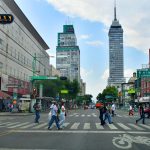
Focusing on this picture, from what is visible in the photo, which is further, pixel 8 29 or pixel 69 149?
pixel 8 29

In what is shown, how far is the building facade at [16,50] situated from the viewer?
71.1m

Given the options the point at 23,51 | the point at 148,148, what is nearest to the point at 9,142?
the point at 148,148

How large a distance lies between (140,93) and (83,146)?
11742 cm

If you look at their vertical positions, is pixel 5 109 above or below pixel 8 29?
below

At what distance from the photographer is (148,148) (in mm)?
14000

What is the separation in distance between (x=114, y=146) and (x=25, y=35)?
258 feet

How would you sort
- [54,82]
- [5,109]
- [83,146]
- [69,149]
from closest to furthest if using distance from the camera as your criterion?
[69,149], [83,146], [5,109], [54,82]

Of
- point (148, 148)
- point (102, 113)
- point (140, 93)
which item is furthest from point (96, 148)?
point (140, 93)

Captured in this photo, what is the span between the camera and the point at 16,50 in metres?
82.1

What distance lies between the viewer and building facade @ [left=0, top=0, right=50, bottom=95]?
71062mm

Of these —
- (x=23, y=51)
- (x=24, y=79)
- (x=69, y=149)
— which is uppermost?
(x=23, y=51)

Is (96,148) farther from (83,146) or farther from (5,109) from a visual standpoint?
(5,109)

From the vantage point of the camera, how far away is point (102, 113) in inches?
1126

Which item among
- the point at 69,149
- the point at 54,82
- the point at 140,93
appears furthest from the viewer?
the point at 140,93
